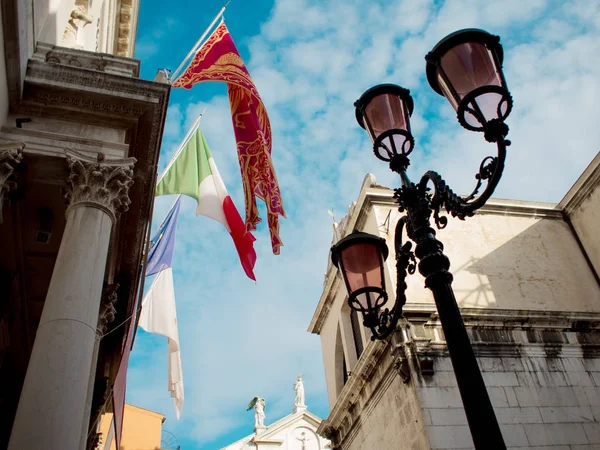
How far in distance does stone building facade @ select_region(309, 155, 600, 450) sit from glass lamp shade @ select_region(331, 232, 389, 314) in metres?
6.21

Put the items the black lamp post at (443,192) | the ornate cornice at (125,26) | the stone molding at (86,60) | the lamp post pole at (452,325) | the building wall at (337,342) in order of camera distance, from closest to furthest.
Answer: the lamp post pole at (452,325) < the black lamp post at (443,192) < the stone molding at (86,60) < the building wall at (337,342) < the ornate cornice at (125,26)

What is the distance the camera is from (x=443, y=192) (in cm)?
503

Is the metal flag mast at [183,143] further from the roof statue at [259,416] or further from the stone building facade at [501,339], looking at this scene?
the roof statue at [259,416]

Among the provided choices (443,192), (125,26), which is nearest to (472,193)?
(443,192)

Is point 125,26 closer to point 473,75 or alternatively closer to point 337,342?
point 337,342

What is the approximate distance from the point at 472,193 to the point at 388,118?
120cm

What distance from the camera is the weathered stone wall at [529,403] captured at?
1059cm

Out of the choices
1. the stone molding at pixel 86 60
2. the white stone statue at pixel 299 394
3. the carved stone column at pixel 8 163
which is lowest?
the carved stone column at pixel 8 163

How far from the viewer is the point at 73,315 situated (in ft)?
19.6

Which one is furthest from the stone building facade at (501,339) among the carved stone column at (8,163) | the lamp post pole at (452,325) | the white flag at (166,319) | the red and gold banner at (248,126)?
the carved stone column at (8,163)

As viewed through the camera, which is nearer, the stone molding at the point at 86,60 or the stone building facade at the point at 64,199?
the stone building facade at the point at 64,199

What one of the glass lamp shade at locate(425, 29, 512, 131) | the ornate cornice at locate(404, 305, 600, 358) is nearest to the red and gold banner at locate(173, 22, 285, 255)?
the ornate cornice at locate(404, 305, 600, 358)

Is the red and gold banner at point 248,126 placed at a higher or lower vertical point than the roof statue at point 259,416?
lower

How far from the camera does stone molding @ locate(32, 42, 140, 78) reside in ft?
27.1
